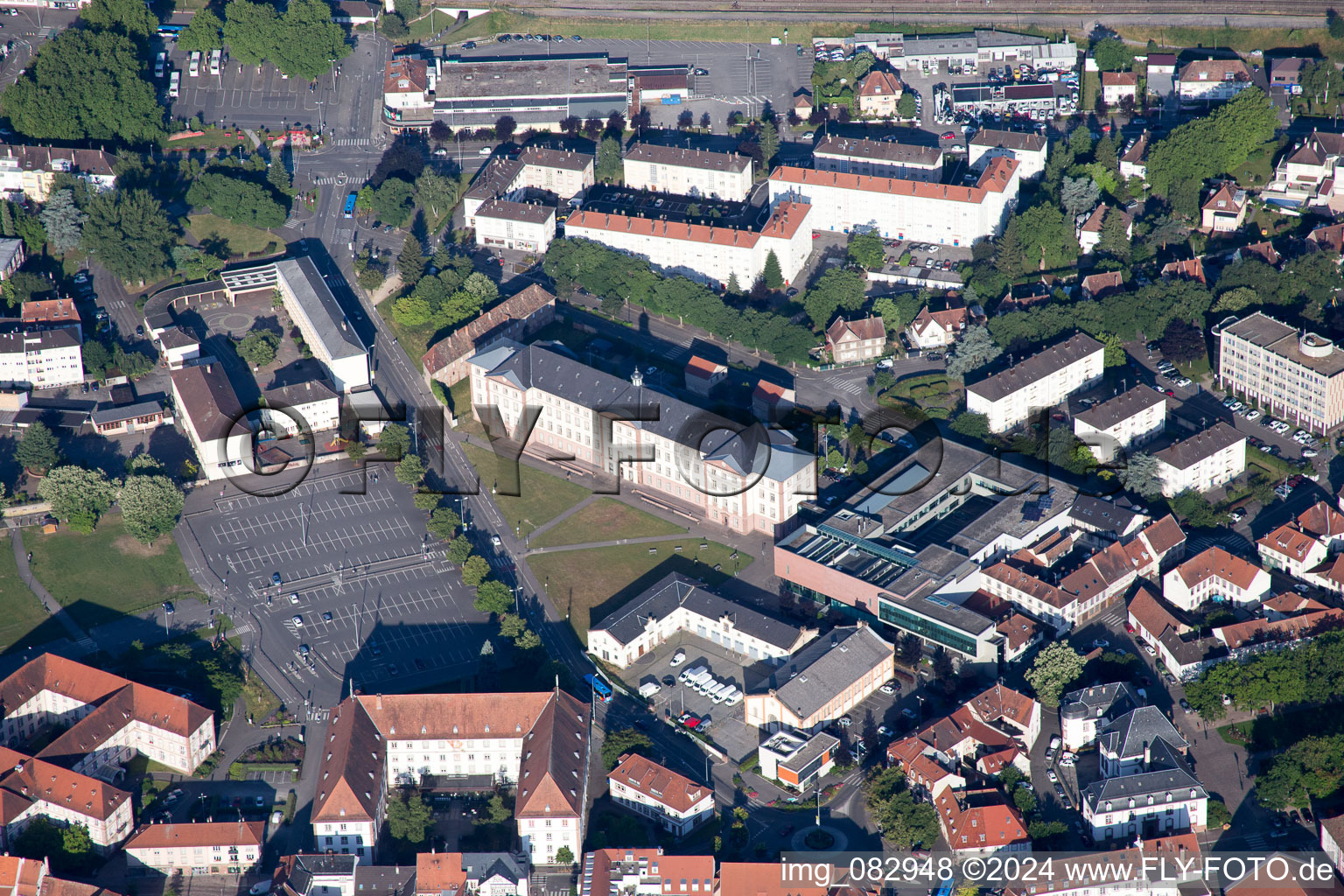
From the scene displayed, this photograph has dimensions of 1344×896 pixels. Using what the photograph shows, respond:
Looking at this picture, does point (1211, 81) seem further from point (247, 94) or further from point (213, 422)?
point (213, 422)

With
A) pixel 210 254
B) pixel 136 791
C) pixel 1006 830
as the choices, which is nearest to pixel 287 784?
pixel 136 791

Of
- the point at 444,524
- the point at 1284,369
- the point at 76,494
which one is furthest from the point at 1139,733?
the point at 76,494

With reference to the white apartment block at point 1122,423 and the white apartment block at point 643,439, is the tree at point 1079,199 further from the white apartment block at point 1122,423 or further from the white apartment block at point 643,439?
the white apartment block at point 643,439

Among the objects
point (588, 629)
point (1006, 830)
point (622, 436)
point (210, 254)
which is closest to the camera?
point (1006, 830)

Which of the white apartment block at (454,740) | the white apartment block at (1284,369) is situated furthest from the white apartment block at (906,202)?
the white apartment block at (454,740)

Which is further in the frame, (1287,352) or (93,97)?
(93,97)

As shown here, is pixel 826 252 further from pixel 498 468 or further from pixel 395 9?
pixel 395 9

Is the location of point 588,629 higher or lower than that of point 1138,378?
lower
